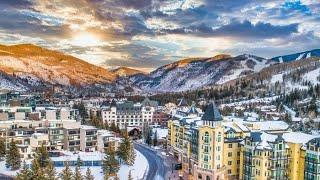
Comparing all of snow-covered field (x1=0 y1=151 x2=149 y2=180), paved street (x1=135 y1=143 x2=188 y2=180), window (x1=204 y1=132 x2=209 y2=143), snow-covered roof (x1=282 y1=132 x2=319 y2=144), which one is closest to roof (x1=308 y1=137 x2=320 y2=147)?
snow-covered roof (x1=282 y1=132 x2=319 y2=144)

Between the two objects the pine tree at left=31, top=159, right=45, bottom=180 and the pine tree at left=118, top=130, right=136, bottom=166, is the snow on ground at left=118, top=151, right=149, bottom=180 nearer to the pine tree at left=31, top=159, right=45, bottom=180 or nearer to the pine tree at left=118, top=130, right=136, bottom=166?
the pine tree at left=118, top=130, right=136, bottom=166

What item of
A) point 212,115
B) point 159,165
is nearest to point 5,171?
point 159,165

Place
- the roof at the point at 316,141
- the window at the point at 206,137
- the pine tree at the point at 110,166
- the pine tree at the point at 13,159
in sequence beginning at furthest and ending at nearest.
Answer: the pine tree at the point at 13,159, the pine tree at the point at 110,166, the window at the point at 206,137, the roof at the point at 316,141

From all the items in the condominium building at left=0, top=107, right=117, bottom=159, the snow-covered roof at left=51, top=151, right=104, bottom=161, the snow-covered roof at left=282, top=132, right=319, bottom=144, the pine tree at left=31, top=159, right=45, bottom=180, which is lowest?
the snow-covered roof at left=51, top=151, right=104, bottom=161

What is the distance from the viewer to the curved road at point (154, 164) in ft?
235

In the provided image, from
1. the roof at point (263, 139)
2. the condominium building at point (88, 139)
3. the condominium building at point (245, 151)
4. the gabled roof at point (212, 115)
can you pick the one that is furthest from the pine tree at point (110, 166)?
the roof at point (263, 139)

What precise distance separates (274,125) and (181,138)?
1888cm

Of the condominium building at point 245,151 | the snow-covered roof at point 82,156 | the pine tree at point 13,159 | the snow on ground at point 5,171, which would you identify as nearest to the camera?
the condominium building at point 245,151

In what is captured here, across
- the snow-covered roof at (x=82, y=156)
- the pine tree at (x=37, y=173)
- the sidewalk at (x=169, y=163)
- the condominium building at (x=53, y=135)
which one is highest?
the condominium building at (x=53, y=135)

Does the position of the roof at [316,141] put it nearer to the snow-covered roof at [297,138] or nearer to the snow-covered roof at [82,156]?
the snow-covered roof at [297,138]

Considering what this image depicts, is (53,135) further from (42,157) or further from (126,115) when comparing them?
(126,115)

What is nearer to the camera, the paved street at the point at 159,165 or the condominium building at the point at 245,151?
the condominium building at the point at 245,151

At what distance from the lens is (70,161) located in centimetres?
7406

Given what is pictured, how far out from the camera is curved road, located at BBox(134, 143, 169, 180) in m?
71.5
